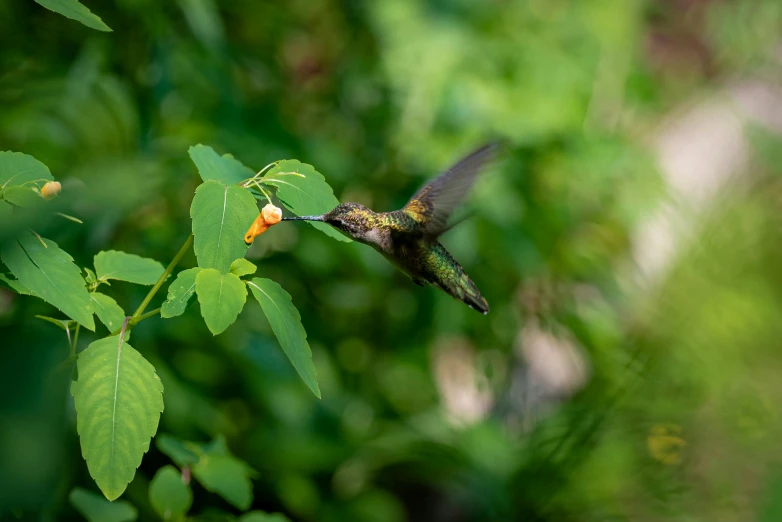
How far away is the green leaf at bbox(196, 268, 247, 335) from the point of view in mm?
791

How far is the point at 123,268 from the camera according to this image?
3.29 ft

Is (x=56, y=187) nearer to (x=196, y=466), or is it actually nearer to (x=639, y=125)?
(x=196, y=466)

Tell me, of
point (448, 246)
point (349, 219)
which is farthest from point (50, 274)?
point (448, 246)

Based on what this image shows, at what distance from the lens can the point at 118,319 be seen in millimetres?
903

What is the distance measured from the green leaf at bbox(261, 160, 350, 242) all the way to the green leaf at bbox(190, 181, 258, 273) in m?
0.07

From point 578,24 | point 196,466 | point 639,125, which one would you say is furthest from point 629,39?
point 196,466

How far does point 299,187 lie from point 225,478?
48cm

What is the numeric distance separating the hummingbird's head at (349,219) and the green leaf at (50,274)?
0.29 m

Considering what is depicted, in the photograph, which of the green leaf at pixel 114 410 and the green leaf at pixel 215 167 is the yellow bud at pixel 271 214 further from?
the green leaf at pixel 114 410

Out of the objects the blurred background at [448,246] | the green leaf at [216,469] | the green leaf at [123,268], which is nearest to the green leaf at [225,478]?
the green leaf at [216,469]

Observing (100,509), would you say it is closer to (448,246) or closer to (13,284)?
(13,284)

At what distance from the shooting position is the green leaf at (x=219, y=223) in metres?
0.81

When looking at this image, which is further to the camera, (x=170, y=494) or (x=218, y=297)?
(x=170, y=494)

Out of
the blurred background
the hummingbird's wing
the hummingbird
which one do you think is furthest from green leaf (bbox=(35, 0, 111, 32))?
the blurred background
